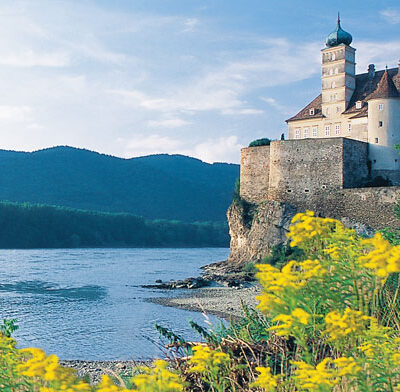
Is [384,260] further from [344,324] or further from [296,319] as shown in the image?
[296,319]

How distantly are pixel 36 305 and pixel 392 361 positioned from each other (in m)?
25.5

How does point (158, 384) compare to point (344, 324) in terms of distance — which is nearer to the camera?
point (158, 384)

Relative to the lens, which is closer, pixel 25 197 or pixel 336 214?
pixel 336 214

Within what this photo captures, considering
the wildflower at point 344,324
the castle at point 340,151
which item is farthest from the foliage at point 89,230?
the wildflower at point 344,324

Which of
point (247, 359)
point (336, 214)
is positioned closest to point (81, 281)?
point (336, 214)

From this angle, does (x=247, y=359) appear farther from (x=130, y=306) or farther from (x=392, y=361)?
(x=130, y=306)

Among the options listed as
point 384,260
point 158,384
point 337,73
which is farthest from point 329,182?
point 158,384

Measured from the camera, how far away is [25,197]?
11375 centimetres

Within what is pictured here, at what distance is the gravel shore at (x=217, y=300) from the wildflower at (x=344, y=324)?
65.7 feet

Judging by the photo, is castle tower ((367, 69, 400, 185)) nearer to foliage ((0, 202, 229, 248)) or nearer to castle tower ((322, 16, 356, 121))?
castle tower ((322, 16, 356, 121))

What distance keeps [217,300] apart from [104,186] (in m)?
104

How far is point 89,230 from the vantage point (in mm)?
86312

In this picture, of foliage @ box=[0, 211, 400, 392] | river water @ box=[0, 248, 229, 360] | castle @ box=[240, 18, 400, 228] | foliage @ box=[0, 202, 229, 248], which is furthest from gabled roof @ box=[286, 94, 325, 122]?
foliage @ box=[0, 202, 229, 248]

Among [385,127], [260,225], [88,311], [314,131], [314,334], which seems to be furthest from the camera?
[314,131]
